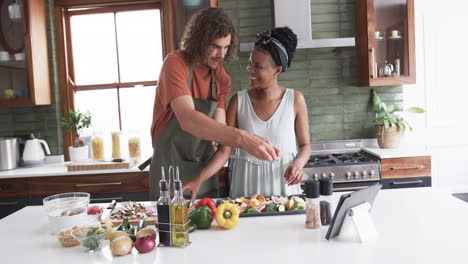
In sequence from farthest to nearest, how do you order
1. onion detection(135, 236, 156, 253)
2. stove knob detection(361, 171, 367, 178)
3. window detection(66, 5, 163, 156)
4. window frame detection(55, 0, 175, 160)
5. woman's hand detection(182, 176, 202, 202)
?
window detection(66, 5, 163, 156) → window frame detection(55, 0, 175, 160) → stove knob detection(361, 171, 367, 178) → woman's hand detection(182, 176, 202, 202) → onion detection(135, 236, 156, 253)

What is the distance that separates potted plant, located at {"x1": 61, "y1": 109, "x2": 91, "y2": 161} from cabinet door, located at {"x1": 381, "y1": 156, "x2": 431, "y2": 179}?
2.49 m

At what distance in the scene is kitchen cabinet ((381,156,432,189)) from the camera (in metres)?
3.46

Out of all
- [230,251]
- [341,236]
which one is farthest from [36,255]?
[341,236]

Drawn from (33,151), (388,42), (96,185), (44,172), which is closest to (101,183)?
(96,185)

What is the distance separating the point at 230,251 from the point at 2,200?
2.74 meters

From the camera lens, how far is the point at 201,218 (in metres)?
1.77

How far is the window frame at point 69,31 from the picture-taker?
13.2ft

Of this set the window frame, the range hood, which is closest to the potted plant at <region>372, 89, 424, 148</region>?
the range hood

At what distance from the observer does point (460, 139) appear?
13.7 ft

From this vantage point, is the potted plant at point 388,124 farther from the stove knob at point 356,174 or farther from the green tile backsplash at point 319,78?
the stove knob at point 356,174

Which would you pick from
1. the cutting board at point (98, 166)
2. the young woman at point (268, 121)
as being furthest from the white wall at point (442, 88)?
the cutting board at point (98, 166)

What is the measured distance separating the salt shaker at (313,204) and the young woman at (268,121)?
61 centimetres

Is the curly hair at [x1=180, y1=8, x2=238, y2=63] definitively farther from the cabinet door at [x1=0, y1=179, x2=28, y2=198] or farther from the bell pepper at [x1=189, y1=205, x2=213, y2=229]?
the cabinet door at [x1=0, y1=179, x2=28, y2=198]

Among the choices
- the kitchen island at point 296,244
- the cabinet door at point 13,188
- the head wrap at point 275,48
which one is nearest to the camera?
the kitchen island at point 296,244
